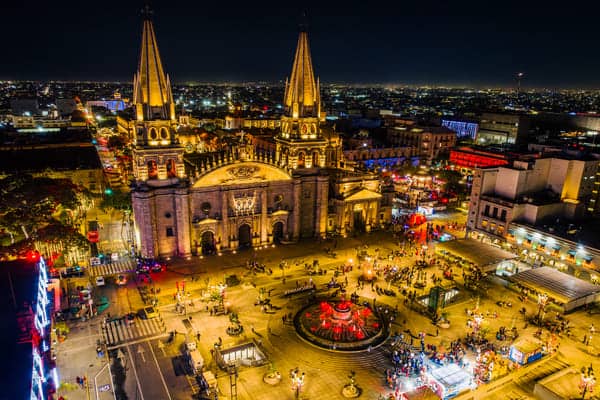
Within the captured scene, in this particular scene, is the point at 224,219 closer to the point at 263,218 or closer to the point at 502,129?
the point at 263,218

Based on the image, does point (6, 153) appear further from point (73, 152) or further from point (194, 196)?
point (194, 196)

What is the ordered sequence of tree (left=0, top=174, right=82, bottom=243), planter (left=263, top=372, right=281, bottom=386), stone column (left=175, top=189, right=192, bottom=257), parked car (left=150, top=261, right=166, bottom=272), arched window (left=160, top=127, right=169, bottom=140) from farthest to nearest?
→ 1. stone column (left=175, top=189, right=192, bottom=257)
2. arched window (left=160, top=127, right=169, bottom=140)
3. parked car (left=150, top=261, right=166, bottom=272)
4. tree (left=0, top=174, right=82, bottom=243)
5. planter (left=263, top=372, right=281, bottom=386)

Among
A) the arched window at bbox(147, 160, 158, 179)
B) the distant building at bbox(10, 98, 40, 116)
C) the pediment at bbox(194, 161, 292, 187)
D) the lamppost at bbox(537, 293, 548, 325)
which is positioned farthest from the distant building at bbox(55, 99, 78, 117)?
the lamppost at bbox(537, 293, 548, 325)

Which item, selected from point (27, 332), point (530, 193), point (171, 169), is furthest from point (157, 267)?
point (530, 193)

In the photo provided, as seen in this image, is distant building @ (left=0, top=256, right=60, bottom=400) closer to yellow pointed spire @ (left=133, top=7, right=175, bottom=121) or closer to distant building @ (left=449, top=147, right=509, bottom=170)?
yellow pointed spire @ (left=133, top=7, right=175, bottom=121)

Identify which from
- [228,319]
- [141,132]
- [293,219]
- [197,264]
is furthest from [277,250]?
[141,132]
